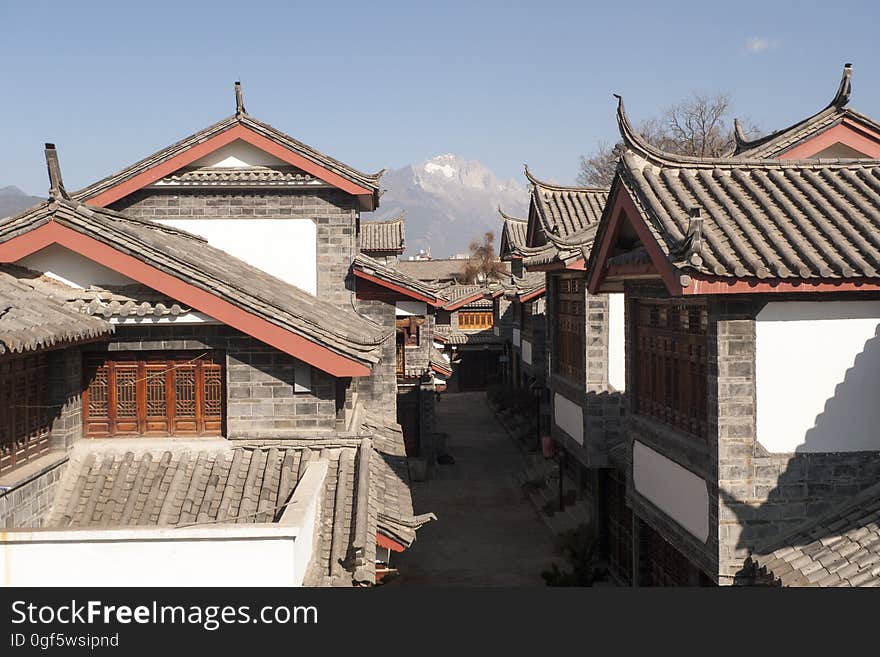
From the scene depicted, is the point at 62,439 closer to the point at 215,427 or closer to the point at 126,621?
the point at 215,427

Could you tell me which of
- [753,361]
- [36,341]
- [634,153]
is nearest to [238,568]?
[36,341]

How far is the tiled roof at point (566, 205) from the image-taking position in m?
23.1

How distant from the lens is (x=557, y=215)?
77.6ft

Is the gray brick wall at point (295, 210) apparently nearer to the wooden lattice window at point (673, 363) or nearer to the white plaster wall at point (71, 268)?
the white plaster wall at point (71, 268)

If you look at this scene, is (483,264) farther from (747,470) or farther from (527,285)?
(747,470)

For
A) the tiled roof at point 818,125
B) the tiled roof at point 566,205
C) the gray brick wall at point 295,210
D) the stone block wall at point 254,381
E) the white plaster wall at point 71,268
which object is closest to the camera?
the white plaster wall at point 71,268

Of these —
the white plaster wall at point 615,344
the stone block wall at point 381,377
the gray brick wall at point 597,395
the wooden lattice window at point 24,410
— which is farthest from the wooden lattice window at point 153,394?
the white plaster wall at point 615,344

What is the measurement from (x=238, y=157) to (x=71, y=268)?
6.91 m

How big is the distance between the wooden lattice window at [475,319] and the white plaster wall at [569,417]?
33365mm

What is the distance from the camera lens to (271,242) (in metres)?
17.0

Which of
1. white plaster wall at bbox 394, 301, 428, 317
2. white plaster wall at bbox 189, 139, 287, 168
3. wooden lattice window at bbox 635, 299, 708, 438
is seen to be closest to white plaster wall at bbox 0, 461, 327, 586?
wooden lattice window at bbox 635, 299, 708, 438

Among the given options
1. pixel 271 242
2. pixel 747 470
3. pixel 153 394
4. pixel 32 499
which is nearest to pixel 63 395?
pixel 153 394

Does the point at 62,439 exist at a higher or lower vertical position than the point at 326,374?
lower

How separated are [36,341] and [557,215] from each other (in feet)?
56.8
